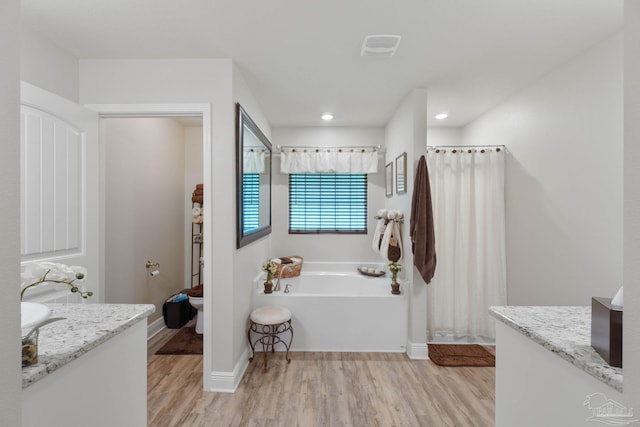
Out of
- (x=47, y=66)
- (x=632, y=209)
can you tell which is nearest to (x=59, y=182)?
(x=47, y=66)

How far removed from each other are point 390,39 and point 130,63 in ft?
6.40

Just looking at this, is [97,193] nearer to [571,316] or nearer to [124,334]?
[124,334]

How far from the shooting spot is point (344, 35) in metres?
1.91

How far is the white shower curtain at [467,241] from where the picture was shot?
297 centimetres

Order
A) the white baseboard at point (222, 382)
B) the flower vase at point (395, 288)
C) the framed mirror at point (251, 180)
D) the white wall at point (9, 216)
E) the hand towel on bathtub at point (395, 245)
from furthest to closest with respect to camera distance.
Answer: the hand towel on bathtub at point (395, 245) → the flower vase at point (395, 288) → the framed mirror at point (251, 180) → the white baseboard at point (222, 382) → the white wall at point (9, 216)

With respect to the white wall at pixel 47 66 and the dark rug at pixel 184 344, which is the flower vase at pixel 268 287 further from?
the white wall at pixel 47 66

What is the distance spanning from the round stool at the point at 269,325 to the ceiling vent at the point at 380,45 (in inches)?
88.6

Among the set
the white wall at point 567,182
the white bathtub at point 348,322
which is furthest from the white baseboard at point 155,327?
the white wall at point 567,182

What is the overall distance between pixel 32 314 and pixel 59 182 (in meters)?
1.32

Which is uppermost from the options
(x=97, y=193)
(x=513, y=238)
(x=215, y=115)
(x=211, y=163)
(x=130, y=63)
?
(x=130, y=63)

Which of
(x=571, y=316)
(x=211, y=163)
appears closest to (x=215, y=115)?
(x=211, y=163)

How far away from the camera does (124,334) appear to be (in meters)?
1.12

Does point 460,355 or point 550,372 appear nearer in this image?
point 550,372

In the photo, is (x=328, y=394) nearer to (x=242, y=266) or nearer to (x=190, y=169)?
(x=242, y=266)
